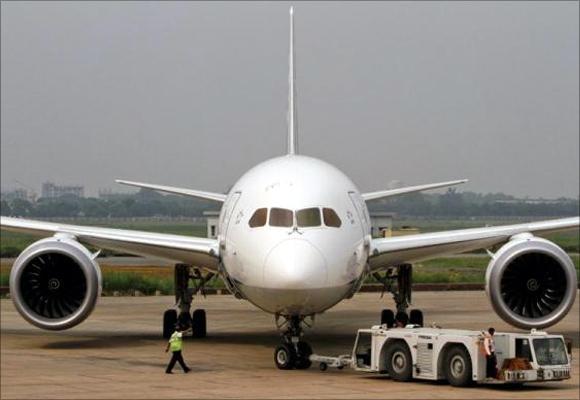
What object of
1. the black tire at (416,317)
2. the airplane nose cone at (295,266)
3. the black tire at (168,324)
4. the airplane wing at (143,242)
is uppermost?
the airplane wing at (143,242)

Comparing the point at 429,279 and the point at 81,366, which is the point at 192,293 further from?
the point at 429,279

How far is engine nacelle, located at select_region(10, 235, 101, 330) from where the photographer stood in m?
24.5

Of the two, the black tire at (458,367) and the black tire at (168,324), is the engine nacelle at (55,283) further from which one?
the black tire at (458,367)

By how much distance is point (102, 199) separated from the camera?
93.1 m

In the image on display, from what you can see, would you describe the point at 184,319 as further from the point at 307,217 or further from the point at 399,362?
the point at 399,362

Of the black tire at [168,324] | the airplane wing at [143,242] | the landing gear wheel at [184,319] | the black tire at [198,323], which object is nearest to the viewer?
the airplane wing at [143,242]

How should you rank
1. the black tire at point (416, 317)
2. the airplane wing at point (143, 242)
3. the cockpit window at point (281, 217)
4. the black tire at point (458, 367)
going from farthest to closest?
the black tire at point (416, 317), the airplane wing at point (143, 242), the cockpit window at point (281, 217), the black tire at point (458, 367)

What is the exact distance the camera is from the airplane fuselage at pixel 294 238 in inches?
802

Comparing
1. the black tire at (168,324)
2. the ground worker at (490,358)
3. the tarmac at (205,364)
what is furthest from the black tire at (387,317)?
the ground worker at (490,358)

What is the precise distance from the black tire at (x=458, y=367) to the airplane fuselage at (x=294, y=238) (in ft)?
7.85

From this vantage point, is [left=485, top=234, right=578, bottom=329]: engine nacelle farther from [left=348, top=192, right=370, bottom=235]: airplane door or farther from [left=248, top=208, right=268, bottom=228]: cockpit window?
[left=248, top=208, right=268, bottom=228]: cockpit window

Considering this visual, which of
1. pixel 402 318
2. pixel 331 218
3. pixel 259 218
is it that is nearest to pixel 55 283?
pixel 259 218

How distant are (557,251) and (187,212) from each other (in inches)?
2256

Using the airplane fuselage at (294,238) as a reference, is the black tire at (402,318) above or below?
below
